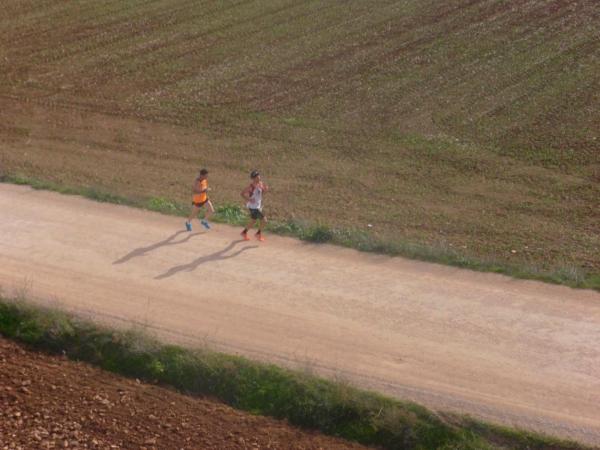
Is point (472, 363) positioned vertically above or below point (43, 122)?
below

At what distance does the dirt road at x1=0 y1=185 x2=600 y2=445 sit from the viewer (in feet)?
44.7

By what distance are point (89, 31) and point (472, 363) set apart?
22.1 meters

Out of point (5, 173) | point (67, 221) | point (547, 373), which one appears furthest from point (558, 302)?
point (5, 173)

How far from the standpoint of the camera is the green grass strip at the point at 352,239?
652 inches

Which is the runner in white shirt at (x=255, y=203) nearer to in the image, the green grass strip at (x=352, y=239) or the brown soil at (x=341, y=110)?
the green grass strip at (x=352, y=239)

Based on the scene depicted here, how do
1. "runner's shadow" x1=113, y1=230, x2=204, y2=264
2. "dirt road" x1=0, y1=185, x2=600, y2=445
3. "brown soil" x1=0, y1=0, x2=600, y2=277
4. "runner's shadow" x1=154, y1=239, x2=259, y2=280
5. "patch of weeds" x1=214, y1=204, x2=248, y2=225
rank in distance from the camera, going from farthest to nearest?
1. "brown soil" x1=0, y1=0, x2=600, y2=277
2. "patch of weeds" x1=214, y1=204, x2=248, y2=225
3. "runner's shadow" x1=113, y1=230, x2=204, y2=264
4. "runner's shadow" x1=154, y1=239, x2=259, y2=280
5. "dirt road" x1=0, y1=185, x2=600, y2=445

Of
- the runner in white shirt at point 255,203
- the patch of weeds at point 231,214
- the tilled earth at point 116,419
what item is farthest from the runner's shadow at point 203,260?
the tilled earth at point 116,419

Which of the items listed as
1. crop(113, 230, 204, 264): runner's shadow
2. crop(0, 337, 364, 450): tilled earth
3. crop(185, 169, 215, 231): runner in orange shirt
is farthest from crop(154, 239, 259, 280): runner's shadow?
crop(0, 337, 364, 450): tilled earth

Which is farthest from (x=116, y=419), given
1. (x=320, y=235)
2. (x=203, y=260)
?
(x=320, y=235)

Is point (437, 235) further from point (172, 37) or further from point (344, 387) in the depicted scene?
point (172, 37)

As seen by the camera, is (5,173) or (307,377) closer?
(307,377)

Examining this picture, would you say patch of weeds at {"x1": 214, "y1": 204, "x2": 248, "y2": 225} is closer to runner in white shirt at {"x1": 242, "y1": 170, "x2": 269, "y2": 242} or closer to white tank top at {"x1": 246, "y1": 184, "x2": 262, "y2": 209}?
runner in white shirt at {"x1": 242, "y1": 170, "x2": 269, "y2": 242}

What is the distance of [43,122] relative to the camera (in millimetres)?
25297

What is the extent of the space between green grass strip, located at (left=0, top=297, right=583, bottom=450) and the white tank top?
4.22 meters
